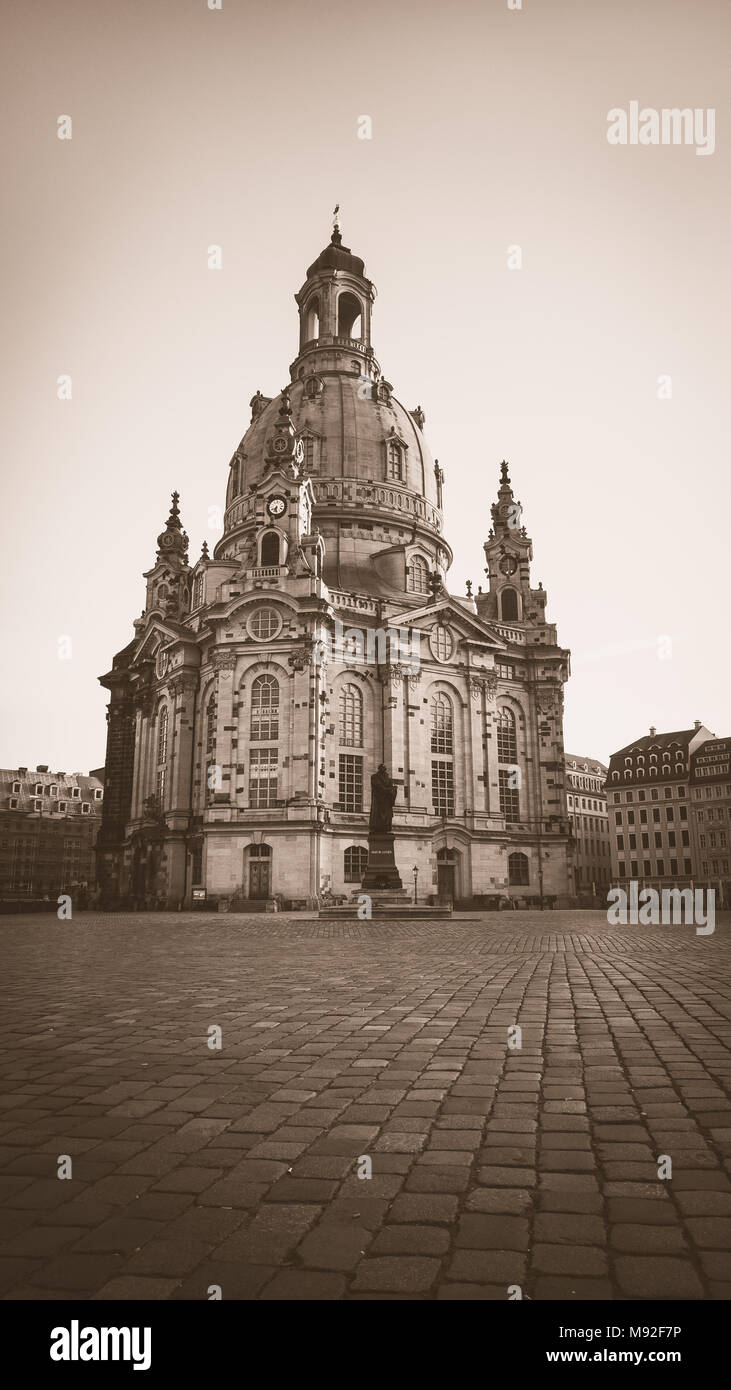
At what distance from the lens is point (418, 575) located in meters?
65.0

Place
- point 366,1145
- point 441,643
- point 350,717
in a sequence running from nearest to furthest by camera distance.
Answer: point 366,1145 → point 350,717 → point 441,643

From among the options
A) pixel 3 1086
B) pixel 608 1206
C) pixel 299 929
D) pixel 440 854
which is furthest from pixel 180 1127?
pixel 440 854

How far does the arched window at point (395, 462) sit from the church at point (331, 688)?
181 mm

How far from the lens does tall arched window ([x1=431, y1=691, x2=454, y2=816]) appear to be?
5769 cm

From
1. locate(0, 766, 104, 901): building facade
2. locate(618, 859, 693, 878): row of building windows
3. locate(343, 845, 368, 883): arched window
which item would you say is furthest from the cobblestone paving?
locate(0, 766, 104, 901): building facade

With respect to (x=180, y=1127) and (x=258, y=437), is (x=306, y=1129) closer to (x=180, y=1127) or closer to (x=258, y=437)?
(x=180, y=1127)

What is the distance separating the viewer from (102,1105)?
18.2ft

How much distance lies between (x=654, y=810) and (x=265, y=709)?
54.3 meters

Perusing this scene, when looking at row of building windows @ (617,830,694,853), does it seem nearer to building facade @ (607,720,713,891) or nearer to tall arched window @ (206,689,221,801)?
building facade @ (607,720,713,891)

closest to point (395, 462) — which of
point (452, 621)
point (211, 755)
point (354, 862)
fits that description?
point (452, 621)

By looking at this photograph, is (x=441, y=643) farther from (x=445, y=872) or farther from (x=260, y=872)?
(x=260, y=872)

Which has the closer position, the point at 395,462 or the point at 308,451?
the point at 308,451

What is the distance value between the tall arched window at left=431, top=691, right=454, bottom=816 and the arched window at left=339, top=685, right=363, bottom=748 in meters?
5.51

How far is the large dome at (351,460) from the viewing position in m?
64.1
